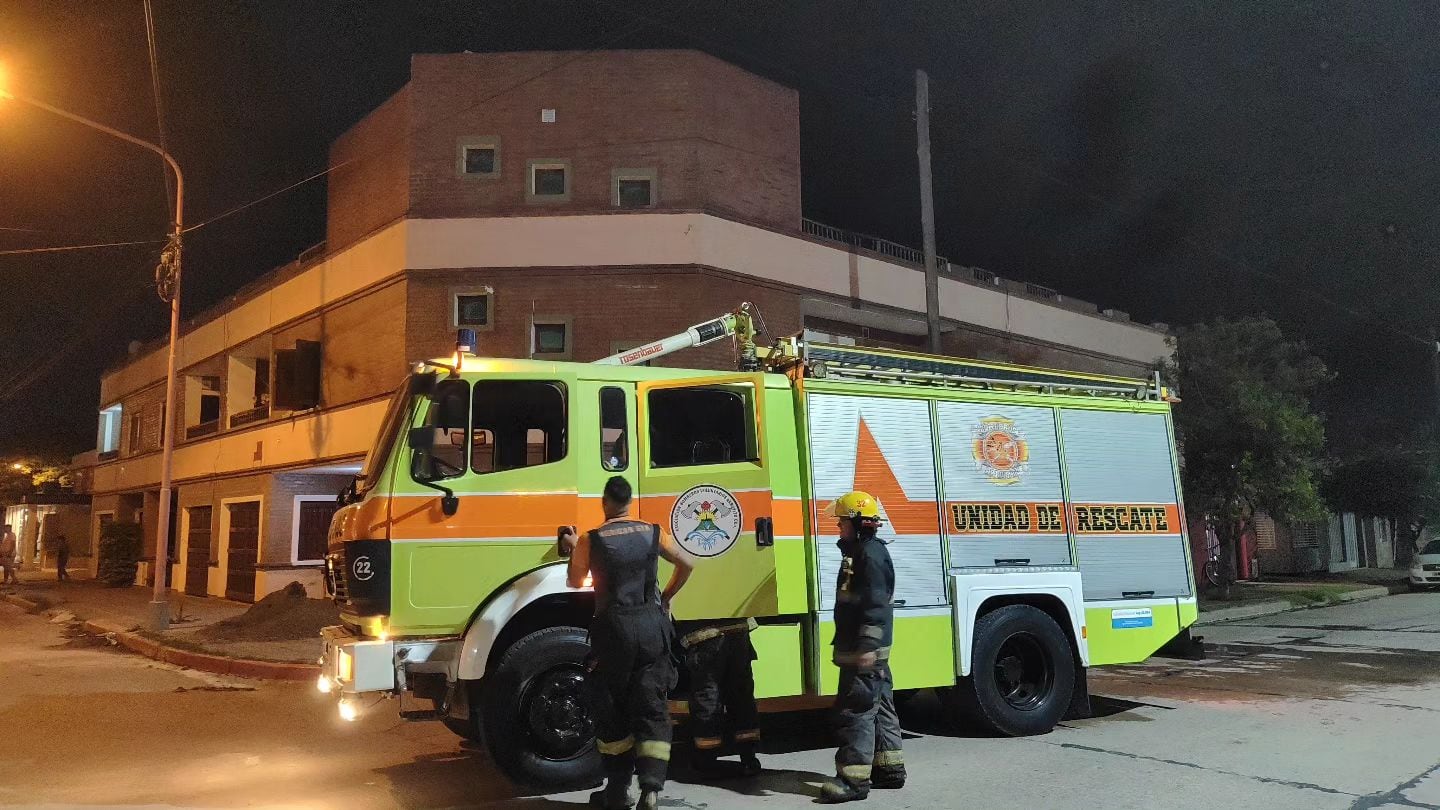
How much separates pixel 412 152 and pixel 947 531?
13353mm

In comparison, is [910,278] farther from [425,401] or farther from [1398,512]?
[1398,512]

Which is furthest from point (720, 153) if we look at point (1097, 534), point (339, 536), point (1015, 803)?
point (1015, 803)

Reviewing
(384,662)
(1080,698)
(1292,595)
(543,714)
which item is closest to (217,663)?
(384,662)

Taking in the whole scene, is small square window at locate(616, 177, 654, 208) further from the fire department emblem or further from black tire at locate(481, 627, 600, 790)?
black tire at locate(481, 627, 600, 790)

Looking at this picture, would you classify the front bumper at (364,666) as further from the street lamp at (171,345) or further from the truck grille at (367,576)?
the street lamp at (171,345)

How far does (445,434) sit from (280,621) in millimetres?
10012

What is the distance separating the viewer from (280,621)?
14328mm

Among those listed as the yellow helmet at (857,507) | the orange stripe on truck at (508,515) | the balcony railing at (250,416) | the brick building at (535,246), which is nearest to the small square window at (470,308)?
the brick building at (535,246)

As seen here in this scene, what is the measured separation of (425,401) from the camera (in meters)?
6.19

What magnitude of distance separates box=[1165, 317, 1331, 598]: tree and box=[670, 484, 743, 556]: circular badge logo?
17.0m

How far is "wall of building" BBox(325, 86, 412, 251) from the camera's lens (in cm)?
1733

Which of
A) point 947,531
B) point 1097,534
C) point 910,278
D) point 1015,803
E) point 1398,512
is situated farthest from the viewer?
point 1398,512

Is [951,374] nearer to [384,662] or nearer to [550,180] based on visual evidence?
[384,662]

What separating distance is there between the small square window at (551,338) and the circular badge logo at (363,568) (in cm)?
1078
